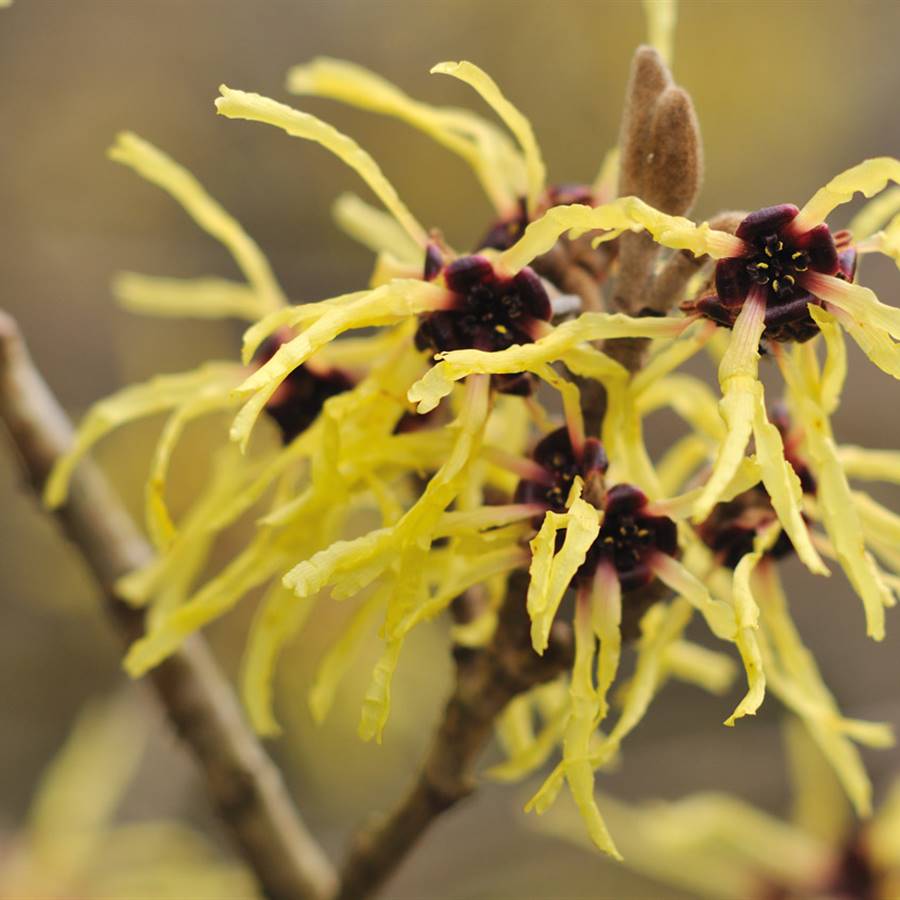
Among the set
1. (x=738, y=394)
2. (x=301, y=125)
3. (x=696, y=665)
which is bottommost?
(x=696, y=665)

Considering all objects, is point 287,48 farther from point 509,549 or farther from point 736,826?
point 509,549

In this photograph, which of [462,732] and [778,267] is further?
[462,732]

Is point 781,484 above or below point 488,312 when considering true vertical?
below

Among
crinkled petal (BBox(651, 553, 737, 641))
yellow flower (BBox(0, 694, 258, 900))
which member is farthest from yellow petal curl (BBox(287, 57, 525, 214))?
yellow flower (BBox(0, 694, 258, 900))

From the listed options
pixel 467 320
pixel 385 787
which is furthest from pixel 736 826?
pixel 385 787

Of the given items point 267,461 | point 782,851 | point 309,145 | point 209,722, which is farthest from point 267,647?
point 309,145

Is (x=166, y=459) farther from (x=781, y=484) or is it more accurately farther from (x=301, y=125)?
(x=781, y=484)

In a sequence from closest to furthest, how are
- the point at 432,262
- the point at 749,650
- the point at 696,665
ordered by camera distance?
the point at 749,650 → the point at 432,262 → the point at 696,665

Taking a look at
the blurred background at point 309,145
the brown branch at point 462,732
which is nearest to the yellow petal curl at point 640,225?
the brown branch at point 462,732
